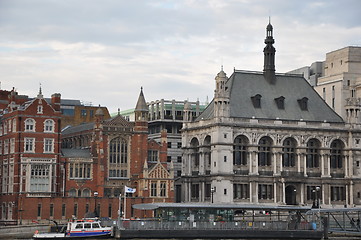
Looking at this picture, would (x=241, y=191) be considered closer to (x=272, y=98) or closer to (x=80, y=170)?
(x=272, y=98)

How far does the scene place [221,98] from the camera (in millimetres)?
133375

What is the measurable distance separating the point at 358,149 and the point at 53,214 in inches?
2137

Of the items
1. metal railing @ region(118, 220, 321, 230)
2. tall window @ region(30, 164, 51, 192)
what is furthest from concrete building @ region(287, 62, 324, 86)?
metal railing @ region(118, 220, 321, 230)

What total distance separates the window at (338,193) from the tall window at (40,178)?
49.1m

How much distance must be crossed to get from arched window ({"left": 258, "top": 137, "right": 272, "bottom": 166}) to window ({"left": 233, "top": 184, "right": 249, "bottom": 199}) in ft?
15.2

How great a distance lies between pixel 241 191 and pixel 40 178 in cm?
3349

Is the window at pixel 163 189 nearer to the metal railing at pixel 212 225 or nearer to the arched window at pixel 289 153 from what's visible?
the arched window at pixel 289 153

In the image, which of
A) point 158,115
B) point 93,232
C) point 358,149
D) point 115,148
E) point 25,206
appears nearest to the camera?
point 93,232

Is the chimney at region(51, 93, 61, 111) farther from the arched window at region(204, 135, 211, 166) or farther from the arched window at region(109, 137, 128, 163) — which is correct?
the arched window at region(204, 135, 211, 166)

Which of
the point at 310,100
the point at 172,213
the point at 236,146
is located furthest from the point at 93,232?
the point at 310,100

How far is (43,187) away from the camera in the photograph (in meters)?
119

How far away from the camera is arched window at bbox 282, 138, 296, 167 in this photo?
138 metres

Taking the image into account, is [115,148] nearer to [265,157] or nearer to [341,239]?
[265,157]

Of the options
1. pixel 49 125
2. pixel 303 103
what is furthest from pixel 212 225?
pixel 303 103
